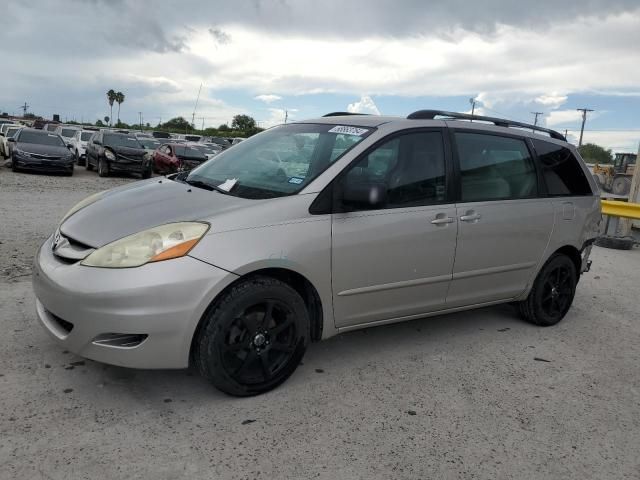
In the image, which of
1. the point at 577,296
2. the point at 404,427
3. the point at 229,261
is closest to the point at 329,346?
the point at 404,427

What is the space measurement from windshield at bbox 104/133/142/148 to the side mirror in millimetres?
16487

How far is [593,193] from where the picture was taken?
16.9 ft

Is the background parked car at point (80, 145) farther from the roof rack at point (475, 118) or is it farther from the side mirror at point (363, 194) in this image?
the side mirror at point (363, 194)

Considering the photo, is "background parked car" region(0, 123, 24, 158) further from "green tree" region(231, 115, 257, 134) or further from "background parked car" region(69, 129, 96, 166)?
"green tree" region(231, 115, 257, 134)

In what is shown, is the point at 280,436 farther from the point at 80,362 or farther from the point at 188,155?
the point at 188,155

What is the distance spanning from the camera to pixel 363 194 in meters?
3.33

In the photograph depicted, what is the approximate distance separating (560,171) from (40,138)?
1665 cm

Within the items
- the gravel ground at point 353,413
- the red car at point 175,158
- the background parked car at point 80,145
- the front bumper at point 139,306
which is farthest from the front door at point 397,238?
the background parked car at point 80,145

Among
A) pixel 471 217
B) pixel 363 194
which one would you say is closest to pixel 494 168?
pixel 471 217

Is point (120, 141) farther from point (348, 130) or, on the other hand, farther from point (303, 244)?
point (303, 244)

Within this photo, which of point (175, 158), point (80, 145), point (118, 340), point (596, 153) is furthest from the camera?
point (596, 153)

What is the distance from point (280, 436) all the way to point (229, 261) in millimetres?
963

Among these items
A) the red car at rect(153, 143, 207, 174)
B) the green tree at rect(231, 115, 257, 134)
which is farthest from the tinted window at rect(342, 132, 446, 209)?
the green tree at rect(231, 115, 257, 134)

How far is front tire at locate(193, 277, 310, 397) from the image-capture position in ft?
9.82
